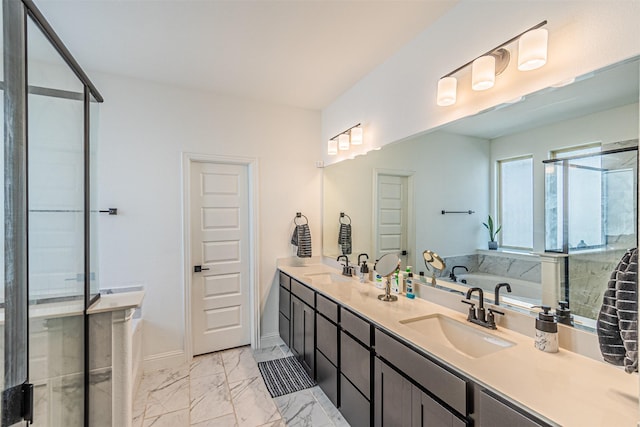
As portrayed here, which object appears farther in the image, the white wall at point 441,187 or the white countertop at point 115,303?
the white wall at point 441,187

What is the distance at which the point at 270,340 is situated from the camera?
329 centimetres

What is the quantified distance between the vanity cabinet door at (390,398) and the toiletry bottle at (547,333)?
2.02 feet

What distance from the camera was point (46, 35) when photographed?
119 centimetres

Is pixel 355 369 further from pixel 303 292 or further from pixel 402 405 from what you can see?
pixel 303 292

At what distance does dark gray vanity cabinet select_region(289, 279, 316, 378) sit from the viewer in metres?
2.49

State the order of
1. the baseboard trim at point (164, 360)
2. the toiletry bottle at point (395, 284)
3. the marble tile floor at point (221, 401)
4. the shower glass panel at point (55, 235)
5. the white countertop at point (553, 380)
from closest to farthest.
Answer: the white countertop at point (553, 380), the shower glass panel at point (55, 235), the marble tile floor at point (221, 401), the toiletry bottle at point (395, 284), the baseboard trim at point (164, 360)

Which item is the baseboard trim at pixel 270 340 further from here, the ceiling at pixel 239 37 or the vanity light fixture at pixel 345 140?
the ceiling at pixel 239 37

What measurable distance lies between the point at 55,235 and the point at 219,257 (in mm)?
1877

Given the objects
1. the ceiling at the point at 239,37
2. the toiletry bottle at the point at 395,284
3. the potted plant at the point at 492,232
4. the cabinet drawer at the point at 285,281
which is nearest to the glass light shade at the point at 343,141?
the ceiling at the point at 239,37

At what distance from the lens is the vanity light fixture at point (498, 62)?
1.25 metres

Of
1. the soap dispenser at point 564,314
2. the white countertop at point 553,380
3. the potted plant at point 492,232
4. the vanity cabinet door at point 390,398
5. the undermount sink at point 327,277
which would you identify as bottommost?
the vanity cabinet door at point 390,398

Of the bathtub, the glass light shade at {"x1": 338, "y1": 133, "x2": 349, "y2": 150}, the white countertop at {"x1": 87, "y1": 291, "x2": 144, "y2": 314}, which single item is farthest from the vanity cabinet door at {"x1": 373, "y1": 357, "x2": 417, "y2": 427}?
the glass light shade at {"x1": 338, "y1": 133, "x2": 349, "y2": 150}

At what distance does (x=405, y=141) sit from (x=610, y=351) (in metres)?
1.63

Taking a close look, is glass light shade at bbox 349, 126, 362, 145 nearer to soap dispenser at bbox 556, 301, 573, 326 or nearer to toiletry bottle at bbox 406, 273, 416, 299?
toiletry bottle at bbox 406, 273, 416, 299
